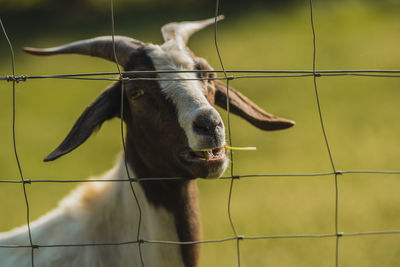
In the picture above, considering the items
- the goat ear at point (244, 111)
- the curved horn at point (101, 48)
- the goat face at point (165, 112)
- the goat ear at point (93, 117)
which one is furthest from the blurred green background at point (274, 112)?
the curved horn at point (101, 48)

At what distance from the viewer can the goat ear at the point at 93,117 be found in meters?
3.70

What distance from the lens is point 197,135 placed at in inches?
136

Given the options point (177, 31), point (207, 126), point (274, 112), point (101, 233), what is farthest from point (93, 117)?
point (274, 112)

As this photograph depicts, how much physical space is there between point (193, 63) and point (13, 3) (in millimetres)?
21559

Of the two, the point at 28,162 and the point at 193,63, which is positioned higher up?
the point at 193,63

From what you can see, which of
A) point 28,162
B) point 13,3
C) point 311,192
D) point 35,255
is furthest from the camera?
point 13,3

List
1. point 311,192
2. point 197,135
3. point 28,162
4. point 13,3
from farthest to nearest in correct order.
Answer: point 13,3
point 28,162
point 311,192
point 197,135

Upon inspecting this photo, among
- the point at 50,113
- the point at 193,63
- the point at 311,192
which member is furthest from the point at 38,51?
the point at 50,113

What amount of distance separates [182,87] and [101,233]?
107 cm

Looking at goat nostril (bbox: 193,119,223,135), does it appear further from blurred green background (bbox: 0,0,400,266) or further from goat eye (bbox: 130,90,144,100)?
blurred green background (bbox: 0,0,400,266)

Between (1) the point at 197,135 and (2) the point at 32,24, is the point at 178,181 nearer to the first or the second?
(1) the point at 197,135

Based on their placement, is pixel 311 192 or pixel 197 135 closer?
pixel 197 135

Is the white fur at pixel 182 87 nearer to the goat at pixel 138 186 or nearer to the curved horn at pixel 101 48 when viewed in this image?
the goat at pixel 138 186

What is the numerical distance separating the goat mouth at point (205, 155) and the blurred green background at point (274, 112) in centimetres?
322
